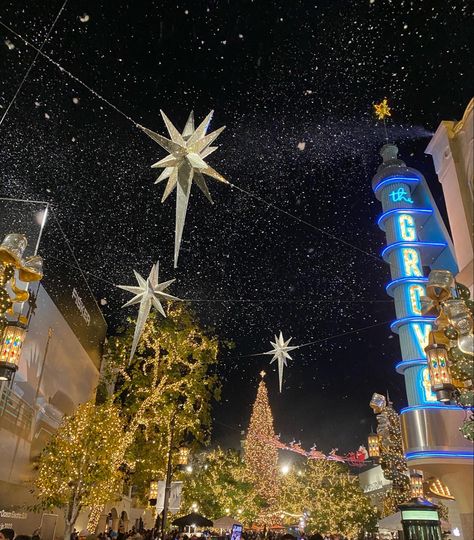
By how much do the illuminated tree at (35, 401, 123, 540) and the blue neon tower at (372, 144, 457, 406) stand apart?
41.6 ft

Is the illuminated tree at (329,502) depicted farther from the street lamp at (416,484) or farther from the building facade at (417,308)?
the street lamp at (416,484)

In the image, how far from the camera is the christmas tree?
159 feet

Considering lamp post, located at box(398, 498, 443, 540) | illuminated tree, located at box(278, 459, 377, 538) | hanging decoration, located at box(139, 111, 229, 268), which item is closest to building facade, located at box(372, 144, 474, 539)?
lamp post, located at box(398, 498, 443, 540)

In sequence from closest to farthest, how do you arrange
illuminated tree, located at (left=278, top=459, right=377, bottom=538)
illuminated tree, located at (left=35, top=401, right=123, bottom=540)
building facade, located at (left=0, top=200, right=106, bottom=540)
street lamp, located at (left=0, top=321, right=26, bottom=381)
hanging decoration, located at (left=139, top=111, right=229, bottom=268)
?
hanging decoration, located at (left=139, top=111, right=229, bottom=268) → street lamp, located at (left=0, top=321, right=26, bottom=381) → building facade, located at (left=0, top=200, right=106, bottom=540) → illuminated tree, located at (left=35, top=401, right=123, bottom=540) → illuminated tree, located at (left=278, top=459, right=377, bottom=538)

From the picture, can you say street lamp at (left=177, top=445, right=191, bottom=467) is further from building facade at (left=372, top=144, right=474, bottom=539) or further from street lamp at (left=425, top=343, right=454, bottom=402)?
street lamp at (left=425, top=343, right=454, bottom=402)

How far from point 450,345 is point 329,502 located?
4033 centimetres

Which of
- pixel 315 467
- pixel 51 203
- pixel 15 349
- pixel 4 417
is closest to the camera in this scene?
pixel 15 349

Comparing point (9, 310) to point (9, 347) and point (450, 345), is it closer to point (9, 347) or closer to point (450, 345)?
point (9, 347)

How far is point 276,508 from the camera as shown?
49.6 m

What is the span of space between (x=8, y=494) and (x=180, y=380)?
8.59 m

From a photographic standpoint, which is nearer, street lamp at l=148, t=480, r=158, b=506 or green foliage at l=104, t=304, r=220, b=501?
street lamp at l=148, t=480, r=158, b=506

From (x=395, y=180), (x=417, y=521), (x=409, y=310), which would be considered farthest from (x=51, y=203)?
(x=395, y=180)

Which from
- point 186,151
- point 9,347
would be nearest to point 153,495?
point 9,347

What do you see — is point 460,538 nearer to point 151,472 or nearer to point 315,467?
point 151,472
